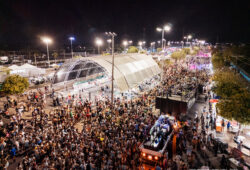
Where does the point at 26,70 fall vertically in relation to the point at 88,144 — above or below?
above

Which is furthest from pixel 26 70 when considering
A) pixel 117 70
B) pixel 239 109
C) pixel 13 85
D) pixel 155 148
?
pixel 239 109

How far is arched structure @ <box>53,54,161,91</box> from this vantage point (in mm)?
23984

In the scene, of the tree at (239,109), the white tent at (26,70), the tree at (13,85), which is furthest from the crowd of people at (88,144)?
the white tent at (26,70)

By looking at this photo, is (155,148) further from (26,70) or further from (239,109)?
(26,70)

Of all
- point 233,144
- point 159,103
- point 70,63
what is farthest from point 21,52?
point 233,144

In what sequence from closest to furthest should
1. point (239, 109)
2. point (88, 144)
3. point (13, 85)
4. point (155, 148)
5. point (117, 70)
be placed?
point (155, 148), point (88, 144), point (239, 109), point (13, 85), point (117, 70)

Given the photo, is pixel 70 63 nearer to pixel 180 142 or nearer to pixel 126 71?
pixel 126 71

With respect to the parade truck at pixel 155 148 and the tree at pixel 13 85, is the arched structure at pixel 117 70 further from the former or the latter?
the parade truck at pixel 155 148

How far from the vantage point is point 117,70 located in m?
25.3

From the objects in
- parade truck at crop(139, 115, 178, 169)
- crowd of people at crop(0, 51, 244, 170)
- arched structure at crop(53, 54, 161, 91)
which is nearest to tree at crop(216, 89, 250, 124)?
crowd of people at crop(0, 51, 244, 170)

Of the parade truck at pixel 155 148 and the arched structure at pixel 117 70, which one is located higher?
the arched structure at pixel 117 70

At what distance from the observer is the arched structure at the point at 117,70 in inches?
944

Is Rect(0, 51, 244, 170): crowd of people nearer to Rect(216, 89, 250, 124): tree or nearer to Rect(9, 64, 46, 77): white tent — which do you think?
Rect(216, 89, 250, 124): tree

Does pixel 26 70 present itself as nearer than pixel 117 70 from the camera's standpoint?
No
